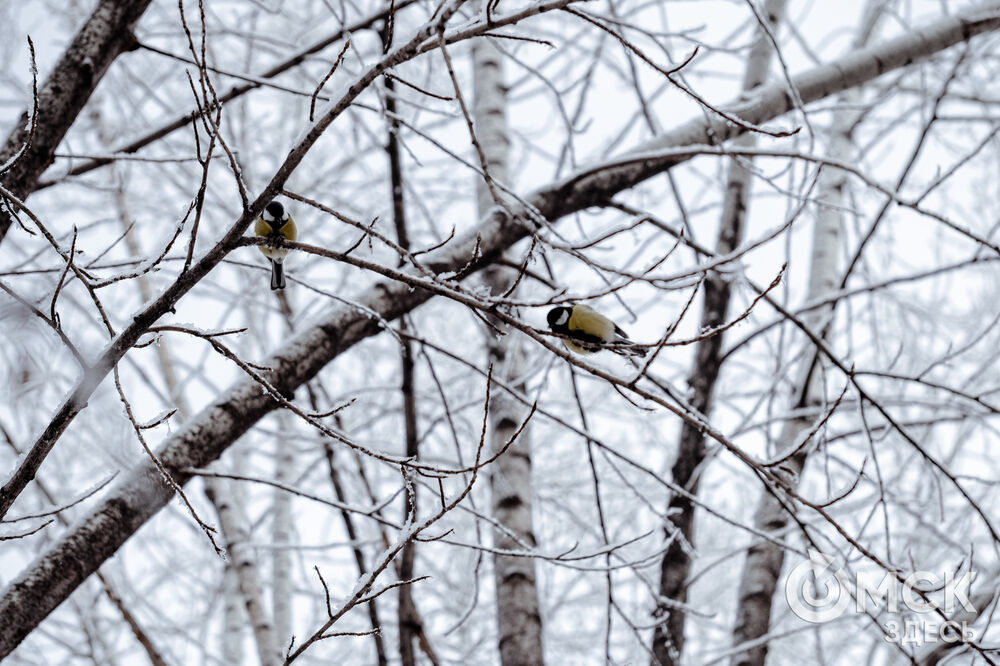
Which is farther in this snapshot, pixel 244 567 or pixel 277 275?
pixel 244 567

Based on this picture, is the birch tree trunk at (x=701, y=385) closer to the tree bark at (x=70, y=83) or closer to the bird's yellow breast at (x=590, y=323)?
the bird's yellow breast at (x=590, y=323)

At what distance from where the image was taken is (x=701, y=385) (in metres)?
3.12

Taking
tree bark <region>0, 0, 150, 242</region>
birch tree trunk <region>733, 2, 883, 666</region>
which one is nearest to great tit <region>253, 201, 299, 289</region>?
tree bark <region>0, 0, 150, 242</region>

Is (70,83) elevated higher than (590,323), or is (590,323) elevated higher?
(70,83)

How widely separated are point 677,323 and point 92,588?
165 inches

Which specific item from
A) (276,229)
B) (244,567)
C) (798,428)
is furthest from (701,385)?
(244,567)

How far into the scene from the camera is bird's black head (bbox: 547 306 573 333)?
8.56 ft

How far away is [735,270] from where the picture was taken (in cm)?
261

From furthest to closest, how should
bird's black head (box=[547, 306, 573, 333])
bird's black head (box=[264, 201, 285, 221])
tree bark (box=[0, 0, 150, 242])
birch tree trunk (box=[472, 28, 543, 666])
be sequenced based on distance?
bird's black head (box=[547, 306, 573, 333]) → birch tree trunk (box=[472, 28, 543, 666]) → bird's black head (box=[264, 201, 285, 221]) → tree bark (box=[0, 0, 150, 242])

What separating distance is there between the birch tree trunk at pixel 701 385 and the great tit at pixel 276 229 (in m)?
1.29

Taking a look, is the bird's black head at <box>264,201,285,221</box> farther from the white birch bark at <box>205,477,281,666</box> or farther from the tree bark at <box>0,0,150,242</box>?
the white birch bark at <box>205,477,281,666</box>

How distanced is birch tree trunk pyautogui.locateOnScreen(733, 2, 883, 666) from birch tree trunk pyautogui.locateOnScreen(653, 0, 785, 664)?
0.22 m

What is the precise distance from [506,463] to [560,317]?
535 mm

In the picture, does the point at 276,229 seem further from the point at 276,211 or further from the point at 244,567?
the point at 244,567
